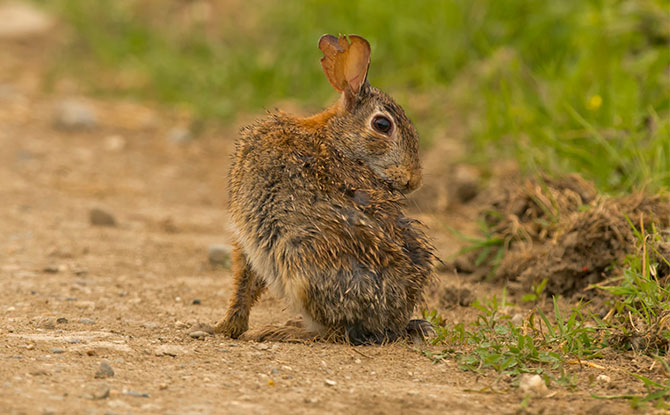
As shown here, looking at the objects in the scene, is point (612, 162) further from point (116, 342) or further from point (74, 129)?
point (74, 129)

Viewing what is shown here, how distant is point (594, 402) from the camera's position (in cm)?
307

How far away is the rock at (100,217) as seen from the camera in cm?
631

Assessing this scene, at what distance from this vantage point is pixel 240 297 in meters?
3.99

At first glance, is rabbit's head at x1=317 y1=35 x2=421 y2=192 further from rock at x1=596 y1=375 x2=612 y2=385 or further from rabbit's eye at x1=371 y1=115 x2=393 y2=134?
rock at x1=596 y1=375 x2=612 y2=385

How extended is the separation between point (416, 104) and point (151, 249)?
3.65 metres

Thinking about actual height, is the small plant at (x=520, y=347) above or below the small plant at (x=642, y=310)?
below

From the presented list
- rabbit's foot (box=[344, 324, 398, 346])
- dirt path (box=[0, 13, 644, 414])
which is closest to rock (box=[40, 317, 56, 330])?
dirt path (box=[0, 13, 644, 414])

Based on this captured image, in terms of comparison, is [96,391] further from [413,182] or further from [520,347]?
[413,182]

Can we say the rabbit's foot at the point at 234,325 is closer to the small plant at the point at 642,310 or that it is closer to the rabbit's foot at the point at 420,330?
the rabbit's foot at the point at 420,330

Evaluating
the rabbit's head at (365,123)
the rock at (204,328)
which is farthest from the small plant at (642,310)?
the rock at (204,328)

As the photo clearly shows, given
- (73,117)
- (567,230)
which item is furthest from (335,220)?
(73,117)

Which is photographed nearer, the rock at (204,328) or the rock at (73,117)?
the rock at (204,328)

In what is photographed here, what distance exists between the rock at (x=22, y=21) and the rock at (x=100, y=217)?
22.2 ft

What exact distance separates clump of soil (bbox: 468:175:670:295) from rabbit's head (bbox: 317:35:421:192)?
1.21 meters
